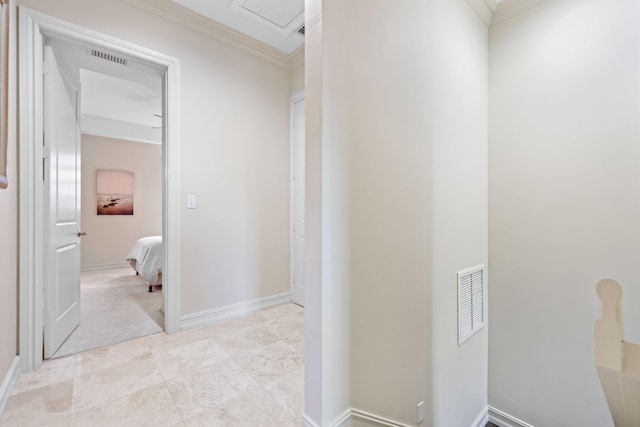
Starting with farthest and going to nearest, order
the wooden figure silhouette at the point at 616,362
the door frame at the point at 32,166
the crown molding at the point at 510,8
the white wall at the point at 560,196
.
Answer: the door frame at the point at 32,166
the crown molding at the point at 510,8
the white wall at the point at 560,196
the wooden figure silhouette at the point at 616,362

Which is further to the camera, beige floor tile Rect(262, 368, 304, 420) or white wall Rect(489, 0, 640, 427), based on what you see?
beige floor tile Rect(262, 368, 304, 420)

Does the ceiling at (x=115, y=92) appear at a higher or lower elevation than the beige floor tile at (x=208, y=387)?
higher

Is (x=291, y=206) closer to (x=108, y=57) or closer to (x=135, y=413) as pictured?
(x=108, y=57)

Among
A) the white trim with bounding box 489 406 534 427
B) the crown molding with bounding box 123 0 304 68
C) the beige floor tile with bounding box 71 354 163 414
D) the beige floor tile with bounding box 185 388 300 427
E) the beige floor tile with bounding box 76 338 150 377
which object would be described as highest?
the crown molding with bounding box 123 0 304 68

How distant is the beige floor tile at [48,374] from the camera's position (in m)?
1.67

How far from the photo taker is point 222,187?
2.68 metres

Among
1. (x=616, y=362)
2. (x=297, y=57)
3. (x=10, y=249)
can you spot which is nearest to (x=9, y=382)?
(x=10, y=249)

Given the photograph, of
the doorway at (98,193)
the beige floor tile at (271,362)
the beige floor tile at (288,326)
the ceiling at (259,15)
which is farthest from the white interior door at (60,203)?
the beige floor tile at (288,326)

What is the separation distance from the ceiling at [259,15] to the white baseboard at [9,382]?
2836 mm

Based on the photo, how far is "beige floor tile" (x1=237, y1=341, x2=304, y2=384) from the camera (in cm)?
180

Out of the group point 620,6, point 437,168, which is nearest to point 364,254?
point 437,168

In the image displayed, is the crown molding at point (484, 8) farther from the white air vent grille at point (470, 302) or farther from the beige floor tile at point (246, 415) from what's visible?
the beige floor tile at point (246, 415)

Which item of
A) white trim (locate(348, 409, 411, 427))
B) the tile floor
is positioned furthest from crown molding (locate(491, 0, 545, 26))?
the tile floor

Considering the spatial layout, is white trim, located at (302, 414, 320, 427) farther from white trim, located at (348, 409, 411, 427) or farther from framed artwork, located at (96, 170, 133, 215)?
framed artwork, located at (96, 170, 133, 215)
